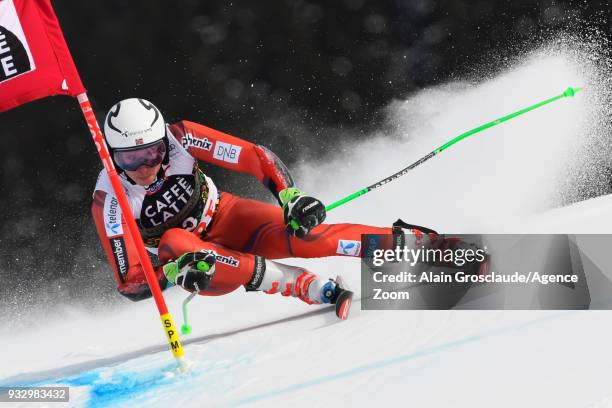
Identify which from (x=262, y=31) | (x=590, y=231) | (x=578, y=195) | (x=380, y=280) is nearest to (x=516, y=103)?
(x=578, y=195)

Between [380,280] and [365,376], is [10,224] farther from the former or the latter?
[365,376]

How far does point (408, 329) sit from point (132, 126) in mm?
1728

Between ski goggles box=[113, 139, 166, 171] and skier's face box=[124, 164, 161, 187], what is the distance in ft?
0.07

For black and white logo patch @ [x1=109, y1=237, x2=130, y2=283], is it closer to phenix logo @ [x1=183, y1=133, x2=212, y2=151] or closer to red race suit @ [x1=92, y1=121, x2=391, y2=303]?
red race suit @ [x1=92, y1=121, x2=391, y2=303]

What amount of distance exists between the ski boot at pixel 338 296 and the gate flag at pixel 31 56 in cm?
162

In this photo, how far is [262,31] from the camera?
6738 mm

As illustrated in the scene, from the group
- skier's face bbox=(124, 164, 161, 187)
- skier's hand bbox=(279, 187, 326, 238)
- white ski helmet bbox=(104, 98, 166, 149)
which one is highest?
white ski helmet bbox=(104, 98, 166, 149)

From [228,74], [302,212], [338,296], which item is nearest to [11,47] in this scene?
[302,212]

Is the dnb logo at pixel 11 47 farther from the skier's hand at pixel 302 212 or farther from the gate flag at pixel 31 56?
the skier's hand at pixel 302 212

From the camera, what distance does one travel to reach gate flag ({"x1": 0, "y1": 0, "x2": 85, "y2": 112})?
411 cm

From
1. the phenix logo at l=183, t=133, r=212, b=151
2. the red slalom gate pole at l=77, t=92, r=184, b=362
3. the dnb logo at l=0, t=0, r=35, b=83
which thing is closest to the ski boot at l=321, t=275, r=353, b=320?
the red slalom gate pole at l=77, t=92, r=184, b=362

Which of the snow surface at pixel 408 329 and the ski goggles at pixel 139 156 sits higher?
the ski goggles at pixel 139 156

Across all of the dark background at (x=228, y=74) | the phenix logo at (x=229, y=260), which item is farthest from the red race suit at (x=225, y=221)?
the dark background at (x=228, y=74)

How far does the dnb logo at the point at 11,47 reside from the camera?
4094 millimetres
